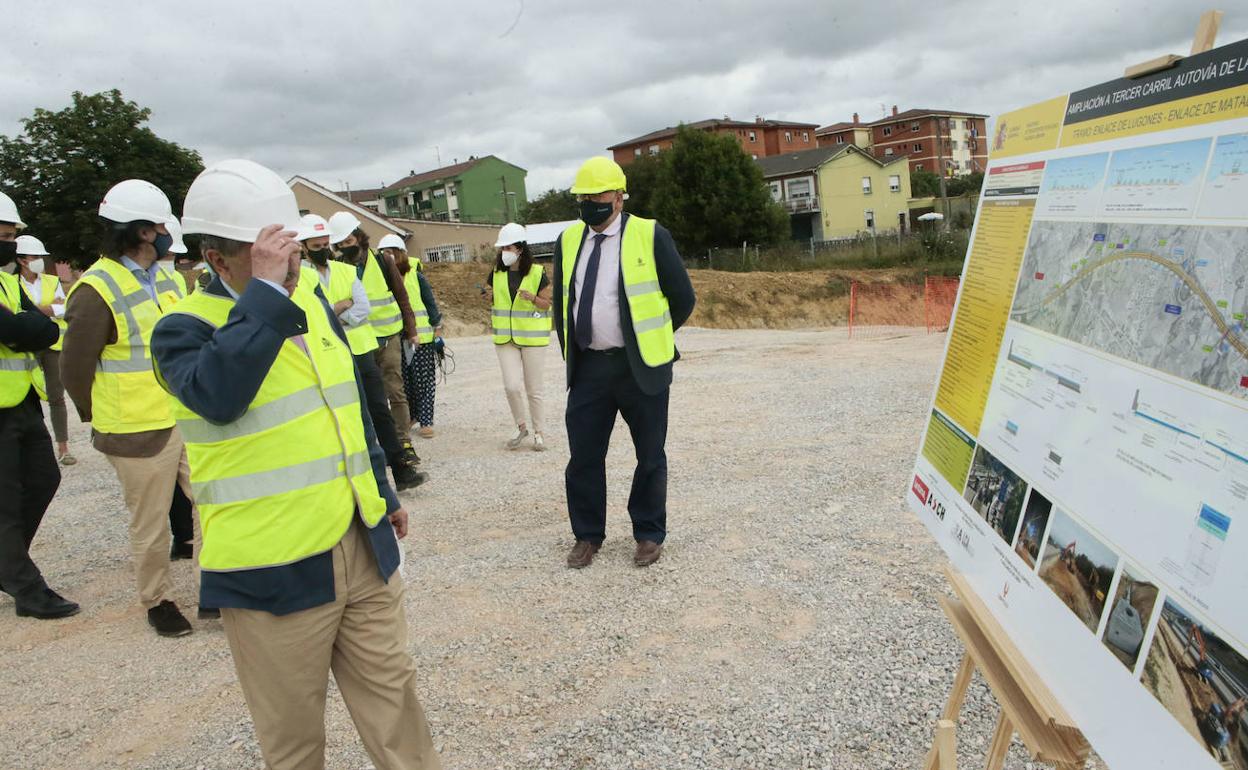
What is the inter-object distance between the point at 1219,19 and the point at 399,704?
8.50 feet

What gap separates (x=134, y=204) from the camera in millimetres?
3926

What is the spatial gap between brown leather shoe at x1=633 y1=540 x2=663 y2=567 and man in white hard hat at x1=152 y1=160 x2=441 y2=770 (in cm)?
236

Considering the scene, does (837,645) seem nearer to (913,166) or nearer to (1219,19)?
(1219,19)

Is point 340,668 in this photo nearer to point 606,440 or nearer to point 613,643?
point 613,643

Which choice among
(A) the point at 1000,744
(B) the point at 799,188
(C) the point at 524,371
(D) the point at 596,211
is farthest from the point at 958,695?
(B) the point at 799,188

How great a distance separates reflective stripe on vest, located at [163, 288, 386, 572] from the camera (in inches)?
86.0

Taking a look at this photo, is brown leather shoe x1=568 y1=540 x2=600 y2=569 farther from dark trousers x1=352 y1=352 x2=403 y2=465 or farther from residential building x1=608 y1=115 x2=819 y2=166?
residential building x1=608 y1=115 x2=819 y2=166

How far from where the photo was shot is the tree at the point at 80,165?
93.8 feet

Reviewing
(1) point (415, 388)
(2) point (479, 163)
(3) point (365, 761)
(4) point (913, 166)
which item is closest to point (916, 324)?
(1) point (415, 388)

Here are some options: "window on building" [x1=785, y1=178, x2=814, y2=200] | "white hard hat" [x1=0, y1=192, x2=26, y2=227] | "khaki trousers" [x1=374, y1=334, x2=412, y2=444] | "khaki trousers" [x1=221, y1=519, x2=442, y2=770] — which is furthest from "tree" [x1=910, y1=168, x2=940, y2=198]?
"khaki trousers" [x1=221, y1=519, x2=442, y2=770]

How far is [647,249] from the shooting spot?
4.41 metres

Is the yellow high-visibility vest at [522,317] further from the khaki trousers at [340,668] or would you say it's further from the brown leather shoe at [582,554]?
the khaki trousers at [340,668]

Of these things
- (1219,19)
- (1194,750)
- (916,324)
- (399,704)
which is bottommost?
(916,324)

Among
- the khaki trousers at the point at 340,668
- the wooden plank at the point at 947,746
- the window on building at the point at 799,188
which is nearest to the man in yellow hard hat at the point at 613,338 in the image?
the khaki trousers at the point at 340,668
